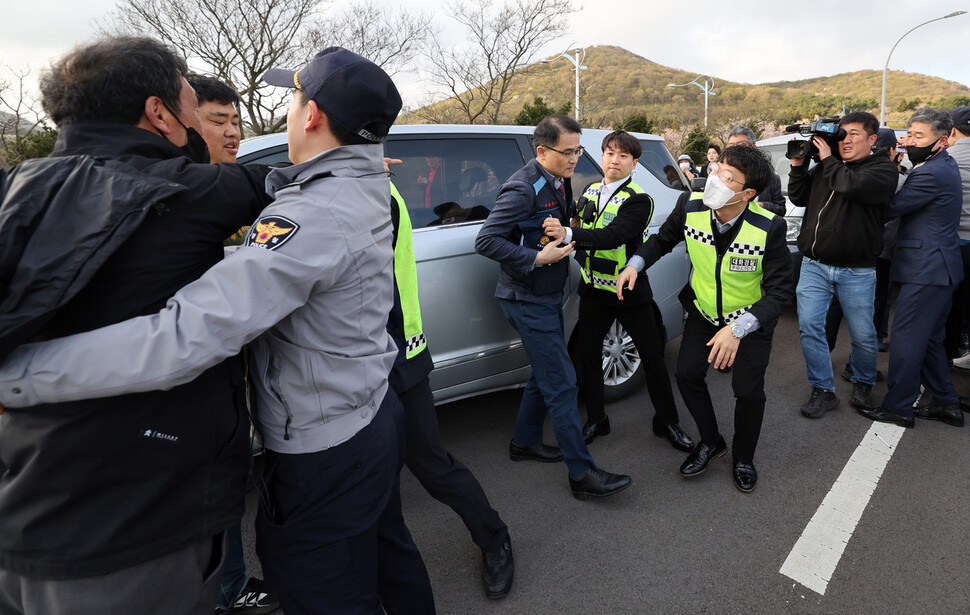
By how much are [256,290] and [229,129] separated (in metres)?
1.49

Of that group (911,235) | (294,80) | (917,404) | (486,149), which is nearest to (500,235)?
(486,149)

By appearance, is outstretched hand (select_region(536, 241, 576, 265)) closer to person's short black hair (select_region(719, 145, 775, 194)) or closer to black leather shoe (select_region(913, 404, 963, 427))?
person's short black hair (select_region(719, 145, 775, 194))

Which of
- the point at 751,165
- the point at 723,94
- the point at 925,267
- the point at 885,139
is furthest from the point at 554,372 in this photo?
the point at 723,94

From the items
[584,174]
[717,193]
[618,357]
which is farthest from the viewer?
[618,357]

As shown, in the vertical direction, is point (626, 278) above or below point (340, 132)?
below

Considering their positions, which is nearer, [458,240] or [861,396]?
[458,240]

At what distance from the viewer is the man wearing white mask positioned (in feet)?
8.80

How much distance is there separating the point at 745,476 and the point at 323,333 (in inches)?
97.9

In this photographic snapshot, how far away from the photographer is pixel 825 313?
12.4ft

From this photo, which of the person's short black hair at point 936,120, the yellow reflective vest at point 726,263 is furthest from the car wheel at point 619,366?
the person's short black hair at point 936,120

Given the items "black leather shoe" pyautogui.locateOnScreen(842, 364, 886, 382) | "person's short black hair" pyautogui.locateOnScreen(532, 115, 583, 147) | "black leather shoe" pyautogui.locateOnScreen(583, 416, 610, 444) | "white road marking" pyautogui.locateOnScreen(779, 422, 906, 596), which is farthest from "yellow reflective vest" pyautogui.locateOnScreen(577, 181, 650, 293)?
"black leather shoe" pyautogui.locateOnScreen(842, 364, 886, 382)

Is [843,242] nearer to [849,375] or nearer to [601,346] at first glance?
[849,375]

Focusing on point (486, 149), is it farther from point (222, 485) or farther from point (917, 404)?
point (917, 404)

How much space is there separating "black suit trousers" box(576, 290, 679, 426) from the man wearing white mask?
0.21m
